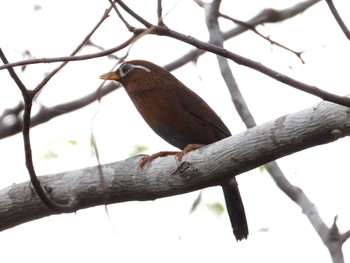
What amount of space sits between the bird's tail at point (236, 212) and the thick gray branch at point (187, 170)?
48.2 inches

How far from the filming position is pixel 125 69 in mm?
5812

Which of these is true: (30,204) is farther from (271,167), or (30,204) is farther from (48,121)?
(48,121)

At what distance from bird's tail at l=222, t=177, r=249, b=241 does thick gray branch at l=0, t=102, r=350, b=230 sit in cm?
122

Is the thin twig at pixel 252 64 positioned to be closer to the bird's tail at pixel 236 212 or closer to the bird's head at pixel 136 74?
the bird's tail at pixel 236 212

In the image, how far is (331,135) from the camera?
3.52m

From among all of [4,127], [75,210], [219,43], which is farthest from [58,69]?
[4,127]

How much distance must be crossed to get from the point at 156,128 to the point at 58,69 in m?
2.21

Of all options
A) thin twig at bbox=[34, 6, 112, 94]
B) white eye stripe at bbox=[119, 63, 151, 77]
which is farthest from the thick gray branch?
white eye stripe at bbox=[119, 63, 151, 77]

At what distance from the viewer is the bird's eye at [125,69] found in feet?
18.9

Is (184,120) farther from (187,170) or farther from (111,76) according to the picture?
(187,170)

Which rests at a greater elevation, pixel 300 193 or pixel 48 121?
pixel 48 121

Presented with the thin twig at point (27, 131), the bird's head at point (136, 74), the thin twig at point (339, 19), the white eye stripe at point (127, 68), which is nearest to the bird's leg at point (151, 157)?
the thin twig at point (27, 131)

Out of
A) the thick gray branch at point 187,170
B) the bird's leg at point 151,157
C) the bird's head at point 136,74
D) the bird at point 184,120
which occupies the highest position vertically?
the bird's head at point 136,74

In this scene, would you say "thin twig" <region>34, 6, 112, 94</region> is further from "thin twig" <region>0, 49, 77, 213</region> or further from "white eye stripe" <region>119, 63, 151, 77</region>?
"white eye stripe" <region>119, 63, 151, 77</region>
